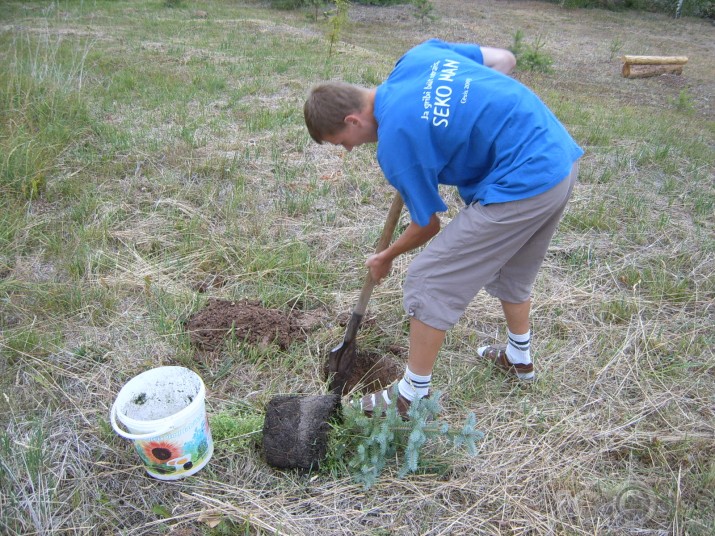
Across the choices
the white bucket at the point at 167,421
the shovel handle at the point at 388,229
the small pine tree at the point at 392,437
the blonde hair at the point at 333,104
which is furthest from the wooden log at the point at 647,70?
the white bucket at the point at 167,421

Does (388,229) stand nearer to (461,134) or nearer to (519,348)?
(461,134)

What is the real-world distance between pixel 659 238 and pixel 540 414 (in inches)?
79.4

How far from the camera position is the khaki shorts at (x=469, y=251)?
1889mm

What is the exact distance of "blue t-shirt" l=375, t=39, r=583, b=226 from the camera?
5.82 ft

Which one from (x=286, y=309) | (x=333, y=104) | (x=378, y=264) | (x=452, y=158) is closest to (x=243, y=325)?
(x=286, y=309)

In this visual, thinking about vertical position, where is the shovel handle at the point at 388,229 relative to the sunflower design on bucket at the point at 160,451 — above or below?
above

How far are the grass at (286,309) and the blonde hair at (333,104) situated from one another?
3.87ft

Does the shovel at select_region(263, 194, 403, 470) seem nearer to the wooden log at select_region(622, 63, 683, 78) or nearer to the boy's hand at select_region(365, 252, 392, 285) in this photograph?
the boy's hand at select_region(365, 252, 392, 285)

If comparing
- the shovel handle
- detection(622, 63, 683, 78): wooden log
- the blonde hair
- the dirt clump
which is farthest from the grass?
detection(622, 63, 683, 78): wooden log

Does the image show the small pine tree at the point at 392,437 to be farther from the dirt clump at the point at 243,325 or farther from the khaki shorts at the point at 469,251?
the dirt clump at the point at 243,325

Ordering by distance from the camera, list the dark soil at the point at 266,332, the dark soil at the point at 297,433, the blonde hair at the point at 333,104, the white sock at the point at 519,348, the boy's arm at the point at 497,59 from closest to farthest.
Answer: the blonde hair at the point at 333,104
the dark soil at the point at 297,433
the boy's arm at the point at 497,59
the white sock at the point at 519,348
the dark soil at the point at 266,332

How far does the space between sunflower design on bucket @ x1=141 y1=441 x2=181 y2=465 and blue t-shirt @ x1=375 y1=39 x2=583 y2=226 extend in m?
1.18

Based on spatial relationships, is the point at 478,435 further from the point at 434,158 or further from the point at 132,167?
the point at 132,167

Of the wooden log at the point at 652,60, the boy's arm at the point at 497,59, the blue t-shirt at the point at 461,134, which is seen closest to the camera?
the blue t-shirt at the point at 461,134
